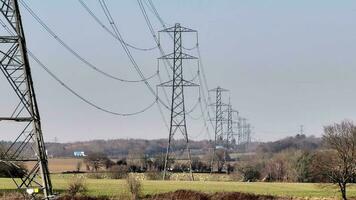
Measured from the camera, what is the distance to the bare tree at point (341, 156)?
62.0 m

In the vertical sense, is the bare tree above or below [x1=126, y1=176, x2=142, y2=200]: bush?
above

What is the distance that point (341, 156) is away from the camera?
62938 mm

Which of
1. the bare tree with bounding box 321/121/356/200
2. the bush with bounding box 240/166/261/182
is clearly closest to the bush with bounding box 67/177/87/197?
the bare tree with bounding box 321/121/356/200

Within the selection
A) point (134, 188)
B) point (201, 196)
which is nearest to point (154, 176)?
point (201, 196)

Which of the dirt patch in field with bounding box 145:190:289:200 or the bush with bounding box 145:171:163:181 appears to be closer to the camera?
the dirt patch in field with bounding box 145:190:289:200

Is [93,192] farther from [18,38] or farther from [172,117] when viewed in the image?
[18,38]

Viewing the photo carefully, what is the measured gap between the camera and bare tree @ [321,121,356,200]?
203 ft

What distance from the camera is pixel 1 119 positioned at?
107 feet

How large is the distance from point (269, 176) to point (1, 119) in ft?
269

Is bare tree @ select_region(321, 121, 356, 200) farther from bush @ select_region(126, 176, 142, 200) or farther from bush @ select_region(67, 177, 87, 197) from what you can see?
bush @ select_region(67, 177, 87, 197)

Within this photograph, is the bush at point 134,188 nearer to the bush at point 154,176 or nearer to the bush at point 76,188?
the bush at point 76,188

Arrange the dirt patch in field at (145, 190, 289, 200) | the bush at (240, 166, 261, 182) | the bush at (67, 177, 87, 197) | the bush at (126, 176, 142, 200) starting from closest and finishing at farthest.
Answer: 1. the bush at (126, 176, 142, 200)
2. the dirt patch in field at (145, 190, 289, 200)
3. the bush at (67, 177, 87, 197)
4. the bush at (240, 166, 261, 182)

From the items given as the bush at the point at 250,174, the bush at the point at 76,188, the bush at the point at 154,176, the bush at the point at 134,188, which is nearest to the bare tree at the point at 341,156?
the bush at the point at 134,188

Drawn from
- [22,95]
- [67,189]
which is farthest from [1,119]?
[67,189]
